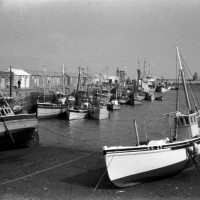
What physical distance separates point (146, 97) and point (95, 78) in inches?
1146

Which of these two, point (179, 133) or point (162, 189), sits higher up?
point (179, 133)

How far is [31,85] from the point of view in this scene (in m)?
81.8

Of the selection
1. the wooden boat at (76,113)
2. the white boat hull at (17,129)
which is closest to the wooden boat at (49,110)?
the wooden boat at (76,113)

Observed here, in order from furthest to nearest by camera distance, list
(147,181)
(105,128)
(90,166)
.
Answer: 1. (105,128)
2. (90,166)
3. (147,181)

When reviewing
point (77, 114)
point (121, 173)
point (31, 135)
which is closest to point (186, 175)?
point (121, 173)

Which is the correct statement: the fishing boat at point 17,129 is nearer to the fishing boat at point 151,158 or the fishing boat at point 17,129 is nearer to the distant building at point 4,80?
the fishing boat at point 151,158

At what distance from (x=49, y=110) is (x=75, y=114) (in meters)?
4.40

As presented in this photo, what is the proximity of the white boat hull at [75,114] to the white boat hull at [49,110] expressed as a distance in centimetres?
255

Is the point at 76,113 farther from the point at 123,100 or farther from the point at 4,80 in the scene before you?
the point at 123,100

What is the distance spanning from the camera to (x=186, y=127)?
1922cm

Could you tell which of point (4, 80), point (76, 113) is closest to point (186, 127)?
point (76, 113)

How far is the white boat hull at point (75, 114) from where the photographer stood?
4981 centimetres

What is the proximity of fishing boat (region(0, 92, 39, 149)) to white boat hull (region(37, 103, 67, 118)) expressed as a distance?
24.5m

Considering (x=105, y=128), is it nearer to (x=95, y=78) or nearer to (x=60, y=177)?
(x=60, y=177)
